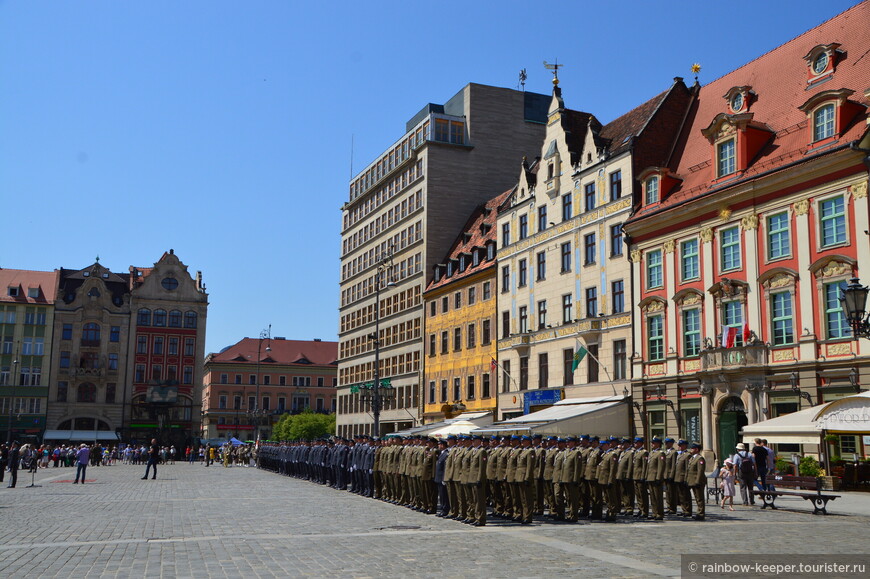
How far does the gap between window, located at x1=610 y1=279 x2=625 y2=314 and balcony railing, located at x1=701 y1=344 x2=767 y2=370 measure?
20.0 ft

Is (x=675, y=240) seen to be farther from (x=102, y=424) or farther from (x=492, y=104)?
(x=102, y=424)

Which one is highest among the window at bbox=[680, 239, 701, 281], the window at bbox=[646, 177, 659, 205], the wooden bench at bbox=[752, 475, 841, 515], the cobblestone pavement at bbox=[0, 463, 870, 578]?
the window at bbox=[646, 177, 659, 205]

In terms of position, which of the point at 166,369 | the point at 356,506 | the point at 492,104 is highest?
the point at 492,104

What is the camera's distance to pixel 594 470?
19234 millimetres

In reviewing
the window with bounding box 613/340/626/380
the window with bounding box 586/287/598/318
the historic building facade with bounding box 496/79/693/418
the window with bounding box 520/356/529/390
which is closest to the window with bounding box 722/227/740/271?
the historic building facade with bounding box 496/79/693/418

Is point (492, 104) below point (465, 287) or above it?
above

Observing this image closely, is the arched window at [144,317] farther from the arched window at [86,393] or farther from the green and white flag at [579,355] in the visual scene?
the green and white flag at [579,355]

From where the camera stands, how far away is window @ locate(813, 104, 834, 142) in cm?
2983

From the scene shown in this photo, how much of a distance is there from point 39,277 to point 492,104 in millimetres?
54772

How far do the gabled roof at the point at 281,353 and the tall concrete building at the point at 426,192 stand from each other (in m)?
55.7

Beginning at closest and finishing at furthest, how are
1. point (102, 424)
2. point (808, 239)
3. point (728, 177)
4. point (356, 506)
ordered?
point (356, 506), point (808, 239), point (728, 177), point (102, 424)

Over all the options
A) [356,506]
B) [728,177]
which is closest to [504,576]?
[356,506]

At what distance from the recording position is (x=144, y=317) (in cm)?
9325

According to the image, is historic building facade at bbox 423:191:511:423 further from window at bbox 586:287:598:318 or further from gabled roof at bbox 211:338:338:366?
gabled roof at bbox 211:338:338:366
